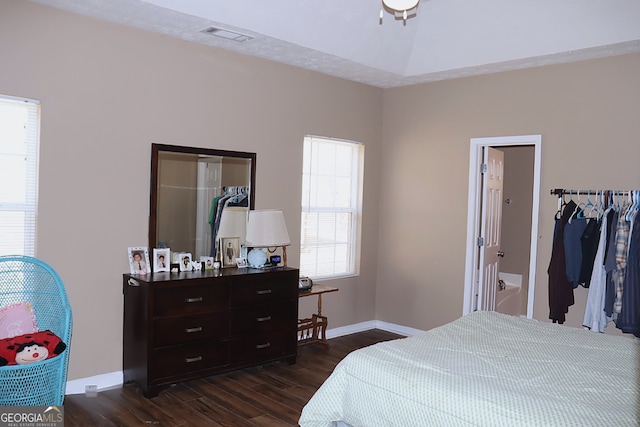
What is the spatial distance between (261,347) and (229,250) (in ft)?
2.74

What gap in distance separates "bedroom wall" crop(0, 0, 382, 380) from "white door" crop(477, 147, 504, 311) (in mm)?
2117

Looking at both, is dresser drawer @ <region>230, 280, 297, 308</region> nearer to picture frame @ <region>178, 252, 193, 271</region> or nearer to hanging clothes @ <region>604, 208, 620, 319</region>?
picture frame @ <region>178, 252, 193, 271</region>

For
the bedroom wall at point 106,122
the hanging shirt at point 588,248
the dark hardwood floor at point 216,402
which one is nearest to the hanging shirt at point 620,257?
the hanging shirt at point 588,248

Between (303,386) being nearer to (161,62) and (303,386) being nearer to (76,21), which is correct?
(161,62)

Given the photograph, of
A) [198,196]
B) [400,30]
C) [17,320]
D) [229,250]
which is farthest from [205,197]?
[400,30]

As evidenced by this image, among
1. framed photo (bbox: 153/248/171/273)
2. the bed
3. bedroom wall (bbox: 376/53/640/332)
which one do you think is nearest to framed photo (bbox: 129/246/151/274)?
framed photo (bbox: 153/248/171/273)

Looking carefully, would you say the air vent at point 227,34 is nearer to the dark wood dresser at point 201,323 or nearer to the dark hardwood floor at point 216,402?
the dark wood dresser at point 201,323

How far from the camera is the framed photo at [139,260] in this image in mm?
3852

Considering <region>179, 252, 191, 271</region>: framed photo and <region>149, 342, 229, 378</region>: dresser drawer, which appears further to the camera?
<region>179, 252, 191, 271</region>: framed photo

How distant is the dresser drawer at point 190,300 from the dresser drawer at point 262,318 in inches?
6.3

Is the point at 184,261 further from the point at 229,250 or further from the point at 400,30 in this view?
the point at 400,30

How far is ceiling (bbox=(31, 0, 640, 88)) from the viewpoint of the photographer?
145 inches

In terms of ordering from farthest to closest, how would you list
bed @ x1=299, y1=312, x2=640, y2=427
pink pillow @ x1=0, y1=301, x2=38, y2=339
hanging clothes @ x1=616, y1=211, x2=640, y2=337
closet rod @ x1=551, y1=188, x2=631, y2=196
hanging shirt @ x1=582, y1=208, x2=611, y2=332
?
1. closet rod @ x1=551, y1=188, x2=631, y2=196
2. hanging shirt @ x1=582, y1=208, x2=611, y2=332
3. hanging clothes @ x1=616, y1=211, x2=640, y2=337
4. pink pillow @ x1=0, y1=301, x2=38, y2=339
5. bed @ x1=299, y1=312, x2=640, y2=427

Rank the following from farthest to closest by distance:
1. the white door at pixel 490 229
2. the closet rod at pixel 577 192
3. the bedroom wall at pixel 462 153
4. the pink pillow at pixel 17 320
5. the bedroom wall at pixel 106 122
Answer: the white door at pixel 490 229, the bedroom wall at pixel 462 153, the closet rod at pixel 577 192, the bedroom wall at pixel 106 122, the pink pillow at pixel 17 320
